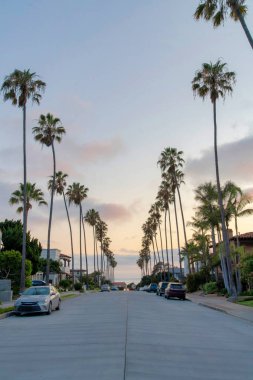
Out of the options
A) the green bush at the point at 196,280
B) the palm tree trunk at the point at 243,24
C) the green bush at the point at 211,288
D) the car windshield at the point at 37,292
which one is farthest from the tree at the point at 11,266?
the palm tree trunk at the point at 243,24

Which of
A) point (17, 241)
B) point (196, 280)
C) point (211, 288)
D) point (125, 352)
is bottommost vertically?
point (125, 352)

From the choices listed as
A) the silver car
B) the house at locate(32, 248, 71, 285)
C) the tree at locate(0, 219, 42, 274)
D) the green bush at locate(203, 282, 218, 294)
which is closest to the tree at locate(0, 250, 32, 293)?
the tree at locate(0, 219, 42, 274)

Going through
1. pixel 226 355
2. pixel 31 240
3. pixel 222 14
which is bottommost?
pixel 226 355

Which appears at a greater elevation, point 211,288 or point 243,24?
point 243,24

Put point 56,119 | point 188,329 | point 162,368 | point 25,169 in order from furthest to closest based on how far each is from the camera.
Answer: point 56,119
point 25,169
point 188,329
point 162,368

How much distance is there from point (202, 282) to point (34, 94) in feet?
118

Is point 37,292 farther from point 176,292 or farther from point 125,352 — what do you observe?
point 176,292

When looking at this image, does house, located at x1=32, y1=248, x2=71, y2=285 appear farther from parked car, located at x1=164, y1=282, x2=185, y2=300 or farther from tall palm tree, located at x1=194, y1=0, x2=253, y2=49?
tall palm tree, located at x1=194, y1=0, x2=253, y2=49

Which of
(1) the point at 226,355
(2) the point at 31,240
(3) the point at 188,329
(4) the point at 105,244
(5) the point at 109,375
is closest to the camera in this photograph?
(5) the point at 109,375

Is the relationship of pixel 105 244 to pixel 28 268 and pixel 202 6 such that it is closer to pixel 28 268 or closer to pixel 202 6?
pixel 28 268

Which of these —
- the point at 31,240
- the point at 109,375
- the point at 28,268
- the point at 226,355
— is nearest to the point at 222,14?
the point at 226,355

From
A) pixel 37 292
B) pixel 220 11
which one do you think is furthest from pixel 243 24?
pixel 37 292

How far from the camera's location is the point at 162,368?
8.98 meters

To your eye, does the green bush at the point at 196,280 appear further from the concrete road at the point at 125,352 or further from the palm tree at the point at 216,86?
the concrete road at the point at 125,352
